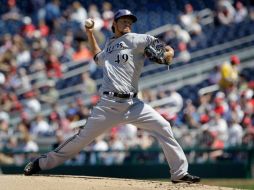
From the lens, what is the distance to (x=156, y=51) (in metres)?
8.04

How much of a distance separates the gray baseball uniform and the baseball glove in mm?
51

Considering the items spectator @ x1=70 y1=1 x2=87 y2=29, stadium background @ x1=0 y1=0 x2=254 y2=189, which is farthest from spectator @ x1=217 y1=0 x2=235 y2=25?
spectator @ x1=70 y1=1 x2=87 y2=29

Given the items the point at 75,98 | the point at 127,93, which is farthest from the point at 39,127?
the point at 127,93

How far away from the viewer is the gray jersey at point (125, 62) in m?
8.12

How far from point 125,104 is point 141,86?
970 cm

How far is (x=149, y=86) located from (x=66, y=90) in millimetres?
1954

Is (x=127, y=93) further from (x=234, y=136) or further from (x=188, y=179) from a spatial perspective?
(x=234, y=136)

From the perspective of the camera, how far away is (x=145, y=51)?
815 centimetres

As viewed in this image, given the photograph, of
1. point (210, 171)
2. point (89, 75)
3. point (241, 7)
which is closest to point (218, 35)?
point (241, 7)

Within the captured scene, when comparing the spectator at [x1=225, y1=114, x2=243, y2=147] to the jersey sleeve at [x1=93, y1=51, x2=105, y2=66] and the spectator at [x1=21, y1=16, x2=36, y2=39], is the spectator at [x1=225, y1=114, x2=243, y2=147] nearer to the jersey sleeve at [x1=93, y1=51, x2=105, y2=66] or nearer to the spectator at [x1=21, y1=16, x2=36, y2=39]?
the spectator at [x1=21, y1=16, x2=36, y2=39]

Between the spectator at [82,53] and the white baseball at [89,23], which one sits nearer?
the white baseball at [89,23]

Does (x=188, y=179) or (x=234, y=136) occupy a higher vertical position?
(x=234, y=136)

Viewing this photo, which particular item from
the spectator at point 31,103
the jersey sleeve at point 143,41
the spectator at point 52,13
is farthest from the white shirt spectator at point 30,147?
the jersey sleeve at point 143,41

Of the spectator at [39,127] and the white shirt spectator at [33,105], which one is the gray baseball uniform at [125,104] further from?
the white shirt spectator at [33,105]
